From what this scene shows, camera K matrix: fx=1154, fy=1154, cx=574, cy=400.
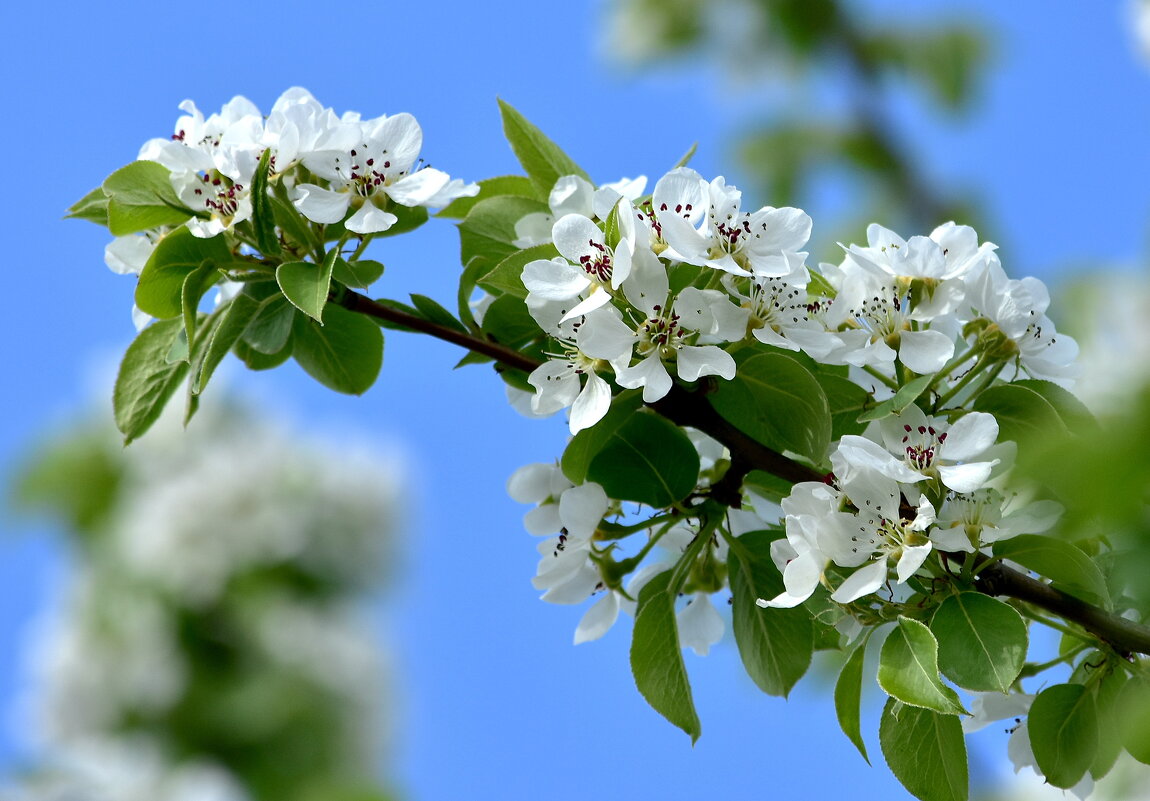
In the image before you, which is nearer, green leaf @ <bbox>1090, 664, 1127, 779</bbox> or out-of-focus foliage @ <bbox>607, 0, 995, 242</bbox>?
green leaf @ <bbox>1090, 664, 1127, 779</bbox>

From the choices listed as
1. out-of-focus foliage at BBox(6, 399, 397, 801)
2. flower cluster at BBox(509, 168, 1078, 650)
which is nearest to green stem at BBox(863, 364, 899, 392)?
flower cluster at BBox(509, 168, 1078, 650)

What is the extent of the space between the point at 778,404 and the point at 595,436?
0.12 metres

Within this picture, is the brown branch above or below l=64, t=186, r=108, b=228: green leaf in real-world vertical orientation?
below

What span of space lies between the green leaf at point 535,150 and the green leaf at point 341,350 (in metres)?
0.17

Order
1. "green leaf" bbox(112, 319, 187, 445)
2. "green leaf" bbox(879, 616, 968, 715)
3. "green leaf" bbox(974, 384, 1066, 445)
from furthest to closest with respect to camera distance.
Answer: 1. "green leaf" bbox(112, 319, 187, 445)
2. "green leaf" bbox(974, 384, 1066, 445)
3. "green leaf" bbox(879, 616, 968, 715)

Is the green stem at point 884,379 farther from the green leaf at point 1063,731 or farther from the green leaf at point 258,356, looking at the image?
the green leaf at point 258,356

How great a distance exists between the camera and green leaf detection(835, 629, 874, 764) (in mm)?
763

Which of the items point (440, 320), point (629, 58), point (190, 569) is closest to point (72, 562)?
point (190, 569)

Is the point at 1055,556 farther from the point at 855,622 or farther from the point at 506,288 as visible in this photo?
the point at 506,288

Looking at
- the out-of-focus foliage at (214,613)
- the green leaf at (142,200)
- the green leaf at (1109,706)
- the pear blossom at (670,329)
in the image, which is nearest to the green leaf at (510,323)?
the pear blossom at (670,329)

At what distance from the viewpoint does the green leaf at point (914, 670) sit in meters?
0.64

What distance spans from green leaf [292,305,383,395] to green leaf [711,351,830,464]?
26cm

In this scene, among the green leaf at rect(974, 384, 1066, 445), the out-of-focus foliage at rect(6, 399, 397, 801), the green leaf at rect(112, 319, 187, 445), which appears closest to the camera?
the green leaf at rect(974, 384, 1066, 445)

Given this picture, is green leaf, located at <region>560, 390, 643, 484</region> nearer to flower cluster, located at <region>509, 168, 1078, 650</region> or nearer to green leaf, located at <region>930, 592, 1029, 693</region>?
flower cluster, located at <region>509, 168, 1078, 650</region>
